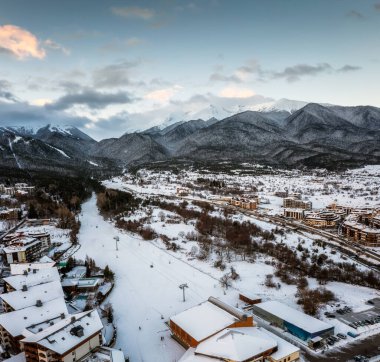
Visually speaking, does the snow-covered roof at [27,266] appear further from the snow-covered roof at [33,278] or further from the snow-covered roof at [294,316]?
the snow-covered roof at [294,316]

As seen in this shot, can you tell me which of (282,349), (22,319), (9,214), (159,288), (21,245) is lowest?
(159,288)

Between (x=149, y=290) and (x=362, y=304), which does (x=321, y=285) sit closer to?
(x=362, y=304)

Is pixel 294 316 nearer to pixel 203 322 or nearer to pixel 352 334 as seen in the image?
pixel 352 334

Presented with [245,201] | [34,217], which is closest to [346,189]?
[245,201]

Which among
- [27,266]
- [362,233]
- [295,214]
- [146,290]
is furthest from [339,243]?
[27,266]

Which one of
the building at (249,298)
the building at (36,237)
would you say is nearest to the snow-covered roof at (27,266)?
the building at (36,237)

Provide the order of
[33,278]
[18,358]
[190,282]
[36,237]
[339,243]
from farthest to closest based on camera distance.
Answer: [339,243] → [36,237] → [190,282] → [33,278] → [18,358]

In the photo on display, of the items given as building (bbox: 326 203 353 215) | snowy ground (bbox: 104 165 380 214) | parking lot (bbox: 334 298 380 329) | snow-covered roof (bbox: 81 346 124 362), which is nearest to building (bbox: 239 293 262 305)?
parking lot (bbox: 334 298 380 329)
